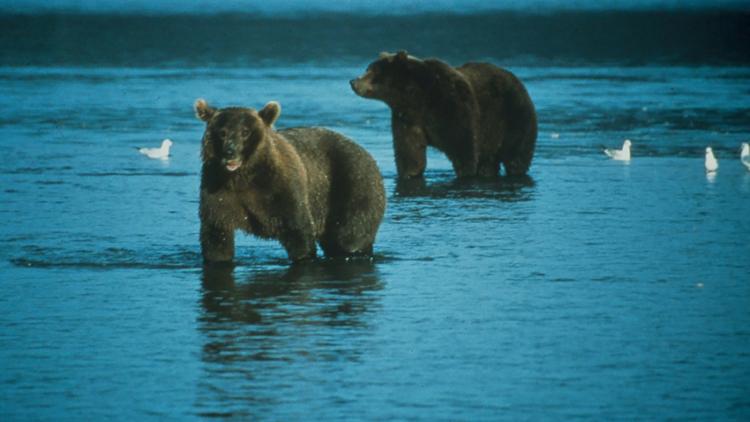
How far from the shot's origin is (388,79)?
53.9 ft

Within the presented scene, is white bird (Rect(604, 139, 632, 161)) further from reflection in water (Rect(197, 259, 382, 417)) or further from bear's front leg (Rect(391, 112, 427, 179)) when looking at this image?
reflection in water (Rect(197, 259, 382, 417))

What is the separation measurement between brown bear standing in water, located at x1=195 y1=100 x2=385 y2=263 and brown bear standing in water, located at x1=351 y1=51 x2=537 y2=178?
196 inches

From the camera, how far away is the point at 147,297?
995 cm

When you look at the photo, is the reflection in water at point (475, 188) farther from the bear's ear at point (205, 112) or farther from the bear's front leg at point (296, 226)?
the bear's ear at point (205, 112)

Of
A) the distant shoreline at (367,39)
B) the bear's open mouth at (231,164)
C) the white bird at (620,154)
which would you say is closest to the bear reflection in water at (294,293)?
the bear's open mouth at (231,164)

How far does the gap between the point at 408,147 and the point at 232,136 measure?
6044mm

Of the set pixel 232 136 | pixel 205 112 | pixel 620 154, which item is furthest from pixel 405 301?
pixel 620 154

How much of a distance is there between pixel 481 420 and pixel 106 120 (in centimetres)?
1634

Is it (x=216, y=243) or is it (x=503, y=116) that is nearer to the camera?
(x=216, y=243)

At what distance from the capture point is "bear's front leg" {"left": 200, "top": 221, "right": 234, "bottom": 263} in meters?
10.6

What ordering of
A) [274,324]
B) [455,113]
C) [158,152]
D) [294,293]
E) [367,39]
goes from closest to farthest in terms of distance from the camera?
[274,324]
[294,293]
[455,113]
[158,152]
[367,39]

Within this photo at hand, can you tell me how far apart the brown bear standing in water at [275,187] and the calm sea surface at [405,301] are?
0.83ft

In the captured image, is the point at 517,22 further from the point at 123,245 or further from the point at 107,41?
the point at 123,245

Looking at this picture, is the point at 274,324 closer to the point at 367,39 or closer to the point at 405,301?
Answer: the point at 405,301
